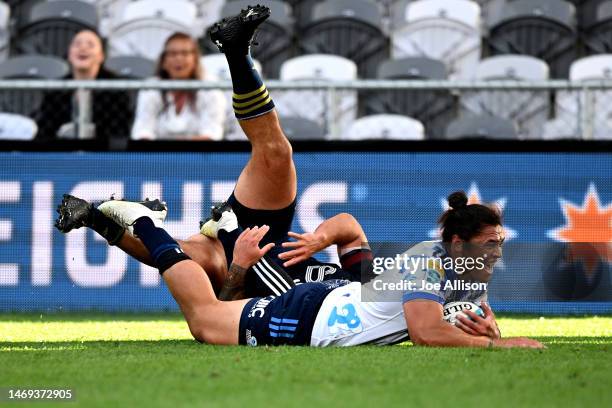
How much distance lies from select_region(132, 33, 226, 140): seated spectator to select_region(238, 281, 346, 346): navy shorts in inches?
139

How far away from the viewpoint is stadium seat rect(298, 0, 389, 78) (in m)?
11.5

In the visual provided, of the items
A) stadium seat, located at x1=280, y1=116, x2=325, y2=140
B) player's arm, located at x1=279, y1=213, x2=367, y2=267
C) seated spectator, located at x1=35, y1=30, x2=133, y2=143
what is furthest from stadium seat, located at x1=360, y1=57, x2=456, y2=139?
player's arm, located at x1=279, y1=213, x2=367, y2=267

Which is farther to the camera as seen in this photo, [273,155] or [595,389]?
[273,155]

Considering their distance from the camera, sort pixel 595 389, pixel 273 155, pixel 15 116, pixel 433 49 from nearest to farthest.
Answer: pixel 595 389
pixel 273 155
pixel 15 116
pixel 433 49

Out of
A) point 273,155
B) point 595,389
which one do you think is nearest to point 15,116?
point 273,155

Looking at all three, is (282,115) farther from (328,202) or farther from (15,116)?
(15,116)

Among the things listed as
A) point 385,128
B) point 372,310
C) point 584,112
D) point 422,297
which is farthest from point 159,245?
point 584,112

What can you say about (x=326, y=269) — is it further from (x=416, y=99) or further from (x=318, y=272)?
(x=416, y=99)

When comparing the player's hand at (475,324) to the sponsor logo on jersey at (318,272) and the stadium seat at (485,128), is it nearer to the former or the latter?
the sponsor logo on jersey at (318,272)

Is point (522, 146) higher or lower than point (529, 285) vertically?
higher

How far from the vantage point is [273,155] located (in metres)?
6.73

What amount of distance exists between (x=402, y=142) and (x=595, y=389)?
483 cm

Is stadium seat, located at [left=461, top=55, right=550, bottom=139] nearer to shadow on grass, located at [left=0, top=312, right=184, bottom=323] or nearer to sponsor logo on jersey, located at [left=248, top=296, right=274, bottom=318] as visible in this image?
shadow on grass, located at [left=0, top=312, right=184, bottom=323]

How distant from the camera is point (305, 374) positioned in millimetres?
4754
